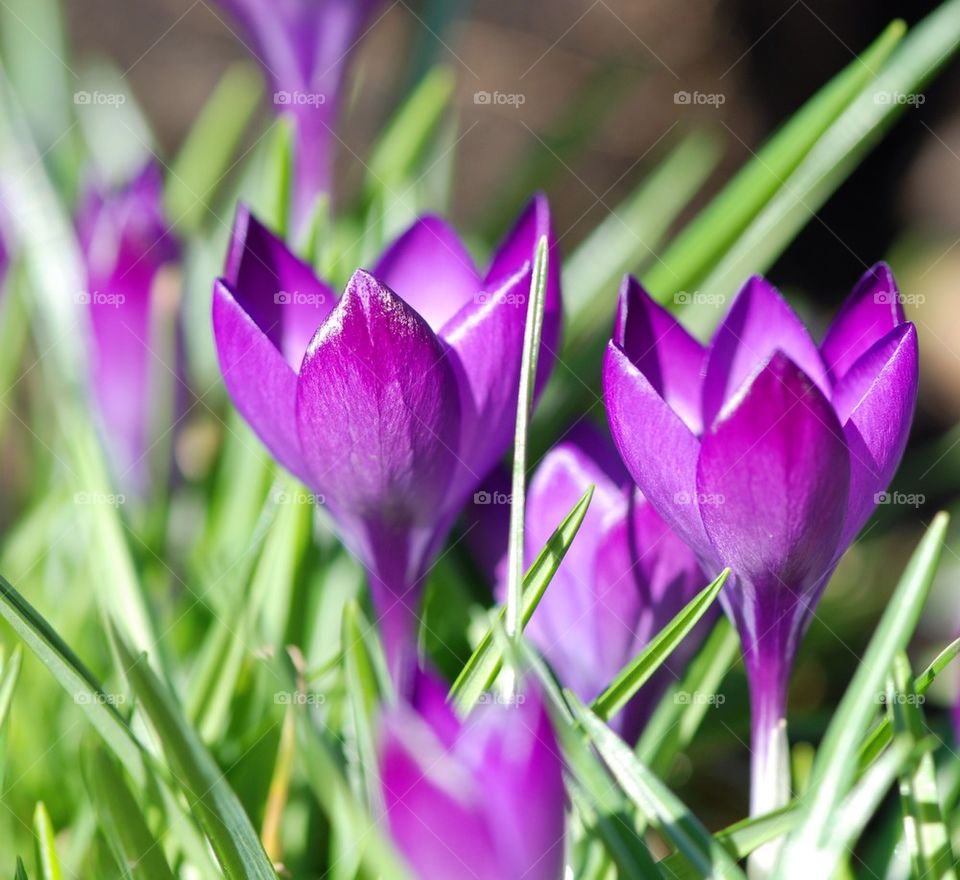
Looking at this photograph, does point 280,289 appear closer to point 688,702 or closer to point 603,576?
point 603,576

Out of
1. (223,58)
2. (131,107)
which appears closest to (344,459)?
(131,107)

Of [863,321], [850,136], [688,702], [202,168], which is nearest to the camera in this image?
[863,321]

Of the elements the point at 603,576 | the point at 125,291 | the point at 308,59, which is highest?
the point at 308,59

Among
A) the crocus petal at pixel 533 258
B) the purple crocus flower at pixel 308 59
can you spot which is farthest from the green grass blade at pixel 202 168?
the crocus petal at pixel 533 258

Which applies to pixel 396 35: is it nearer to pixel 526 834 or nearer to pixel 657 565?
pixel 657 565

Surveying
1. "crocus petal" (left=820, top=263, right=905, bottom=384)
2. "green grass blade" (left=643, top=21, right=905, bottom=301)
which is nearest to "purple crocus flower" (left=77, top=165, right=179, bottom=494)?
"green grass blade" (left=643, top=21, right=905, bottom=301)

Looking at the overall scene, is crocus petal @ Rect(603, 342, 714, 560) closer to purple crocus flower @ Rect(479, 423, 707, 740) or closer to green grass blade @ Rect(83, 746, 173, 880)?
purple crocus flower @ Rect(479, 423, 707, 740)

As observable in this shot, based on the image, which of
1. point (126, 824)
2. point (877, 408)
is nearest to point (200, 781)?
point (126, 824)
